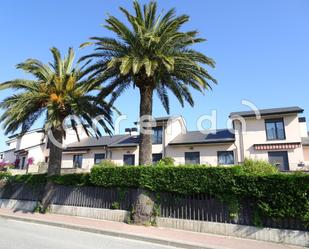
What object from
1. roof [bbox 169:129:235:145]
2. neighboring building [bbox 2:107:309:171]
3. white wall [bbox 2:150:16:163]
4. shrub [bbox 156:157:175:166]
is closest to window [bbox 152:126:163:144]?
neighboring building [bbox 2:107:309:171]

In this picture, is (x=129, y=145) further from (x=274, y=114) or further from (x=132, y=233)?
(x=132, y=233)

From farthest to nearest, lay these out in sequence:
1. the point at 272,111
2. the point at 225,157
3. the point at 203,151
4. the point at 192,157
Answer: the point at 192,157 < the point at 203,151 < the point at 225,157 < the point at 272,111

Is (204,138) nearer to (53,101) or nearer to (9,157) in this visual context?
(53,101)

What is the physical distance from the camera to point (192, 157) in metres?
28.7

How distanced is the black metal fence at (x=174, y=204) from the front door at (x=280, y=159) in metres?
15.8

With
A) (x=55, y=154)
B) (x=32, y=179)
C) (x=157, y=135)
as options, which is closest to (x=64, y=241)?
(x=55, y=154)

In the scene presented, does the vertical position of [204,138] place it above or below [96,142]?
below

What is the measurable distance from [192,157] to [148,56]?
1633 cm

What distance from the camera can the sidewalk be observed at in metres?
9.87

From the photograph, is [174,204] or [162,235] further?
[174,204]

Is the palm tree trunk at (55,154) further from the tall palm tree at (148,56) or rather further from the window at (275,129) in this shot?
the window at (275,129)

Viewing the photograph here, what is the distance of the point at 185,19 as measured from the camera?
15.5m

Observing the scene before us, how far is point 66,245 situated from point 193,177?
6271mm

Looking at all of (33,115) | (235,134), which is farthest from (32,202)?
(235,134)
